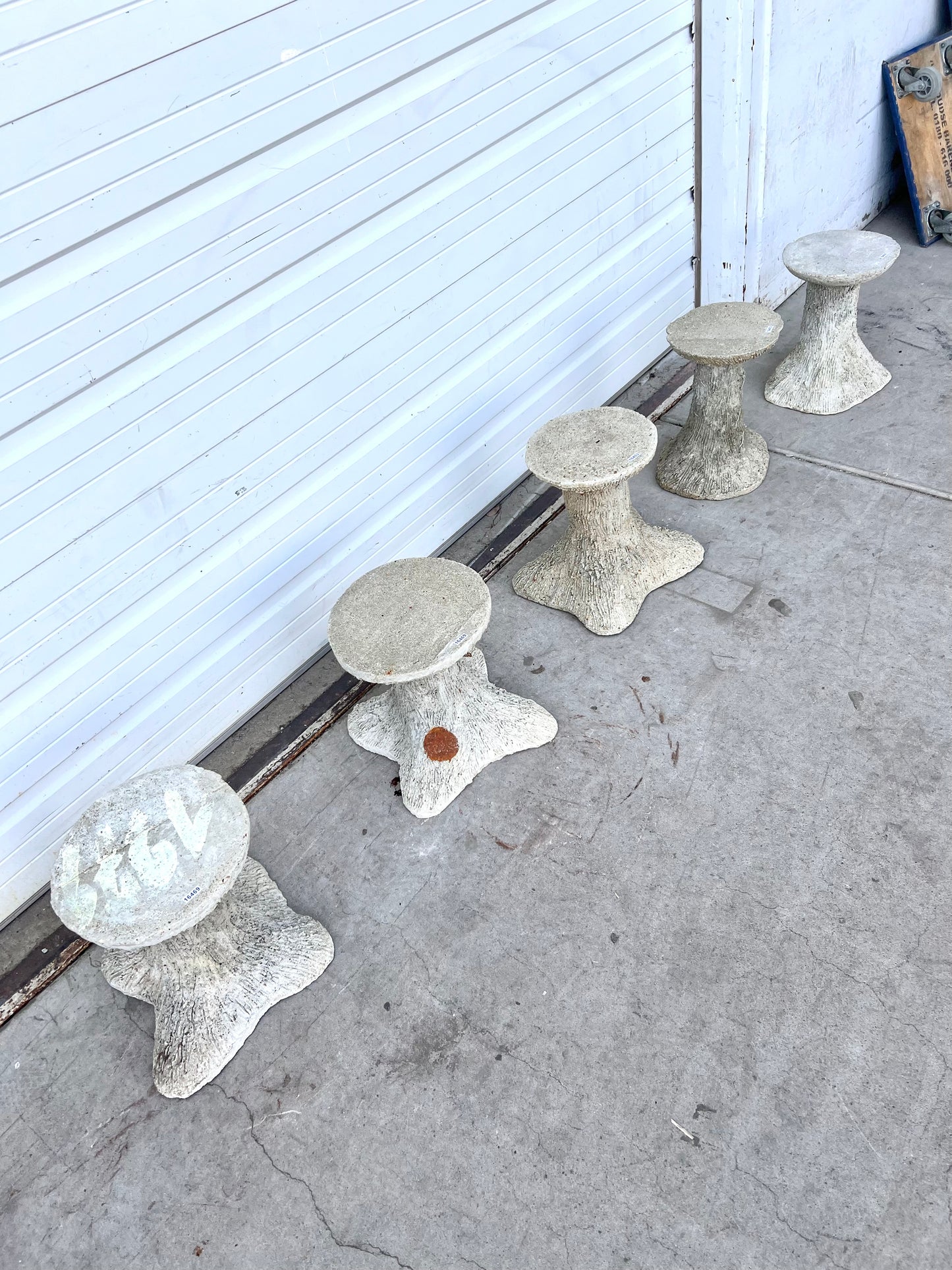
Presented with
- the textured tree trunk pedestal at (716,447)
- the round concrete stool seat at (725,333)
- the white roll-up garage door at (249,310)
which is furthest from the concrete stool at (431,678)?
the round concrete stool seat at (725,333)

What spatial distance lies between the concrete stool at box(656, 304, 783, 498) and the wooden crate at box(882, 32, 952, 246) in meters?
2.30

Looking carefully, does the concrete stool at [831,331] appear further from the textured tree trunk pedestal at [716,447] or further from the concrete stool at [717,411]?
the textured tree trunk pedestal at [716,447]

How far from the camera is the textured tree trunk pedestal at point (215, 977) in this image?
242 cm

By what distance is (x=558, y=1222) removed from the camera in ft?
6.73

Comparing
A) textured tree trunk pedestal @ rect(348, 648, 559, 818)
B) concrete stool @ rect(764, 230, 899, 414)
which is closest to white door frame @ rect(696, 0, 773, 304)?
concrete stool @ rect(764, 230, 899, 414)

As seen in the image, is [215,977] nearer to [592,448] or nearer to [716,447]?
[592,448]

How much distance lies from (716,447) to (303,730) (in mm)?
2200

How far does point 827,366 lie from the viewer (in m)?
4.28

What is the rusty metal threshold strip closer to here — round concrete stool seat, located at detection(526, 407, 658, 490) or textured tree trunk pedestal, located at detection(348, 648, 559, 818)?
textured tree trunk pedestal, located at detection(348, 648, 559, 818)

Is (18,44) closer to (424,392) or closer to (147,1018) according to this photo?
(424,392)

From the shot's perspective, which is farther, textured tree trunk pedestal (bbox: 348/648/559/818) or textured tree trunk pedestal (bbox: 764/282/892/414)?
textured tree trunk pedestal (bbox: 764/282/892/414)

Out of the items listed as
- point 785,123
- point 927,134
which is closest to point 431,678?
point 785,123

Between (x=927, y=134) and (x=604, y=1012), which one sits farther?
(x=927, y=134)

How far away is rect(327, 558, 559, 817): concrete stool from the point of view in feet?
8.89
